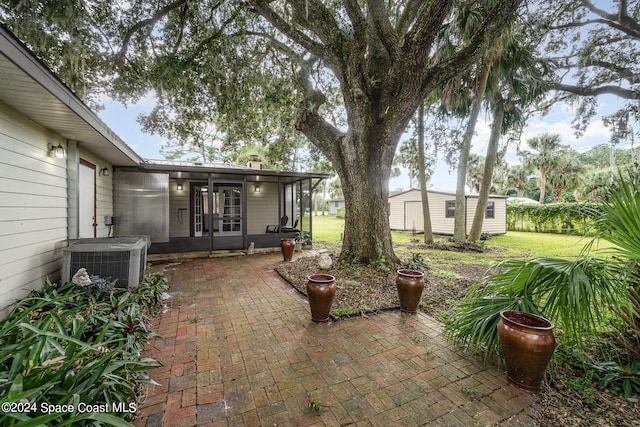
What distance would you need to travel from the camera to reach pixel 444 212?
1377 centimetres

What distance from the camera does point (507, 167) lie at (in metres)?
25.7

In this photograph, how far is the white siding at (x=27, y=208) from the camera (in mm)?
2670

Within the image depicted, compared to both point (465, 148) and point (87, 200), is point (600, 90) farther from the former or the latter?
point (87, 200)

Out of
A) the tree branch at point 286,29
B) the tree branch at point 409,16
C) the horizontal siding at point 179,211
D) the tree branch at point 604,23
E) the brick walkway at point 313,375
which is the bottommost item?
the brick walkway at point 313,375

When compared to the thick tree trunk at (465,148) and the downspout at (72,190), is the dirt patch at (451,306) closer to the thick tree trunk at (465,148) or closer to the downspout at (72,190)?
the thick tree trunk at (465,148)

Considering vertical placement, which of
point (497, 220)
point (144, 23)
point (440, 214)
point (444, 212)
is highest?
point (144, 23)

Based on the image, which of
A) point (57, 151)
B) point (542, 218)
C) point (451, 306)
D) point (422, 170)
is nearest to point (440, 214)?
point (422, 170)

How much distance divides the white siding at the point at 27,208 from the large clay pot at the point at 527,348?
4879 millimetres

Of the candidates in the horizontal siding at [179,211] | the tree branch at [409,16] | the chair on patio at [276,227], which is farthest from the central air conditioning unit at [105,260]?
the tree branch at [409,16]

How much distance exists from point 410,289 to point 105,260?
4.32 m

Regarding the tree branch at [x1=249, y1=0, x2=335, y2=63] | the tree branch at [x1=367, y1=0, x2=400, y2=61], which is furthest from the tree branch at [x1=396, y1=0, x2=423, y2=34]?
the tree branch at [x1=249, y1=0, x2=335, y2=63]

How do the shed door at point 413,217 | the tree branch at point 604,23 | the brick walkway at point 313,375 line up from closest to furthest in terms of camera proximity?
1. the brick walkway at point 313,375
2. the tree branch at point 604,23
3. the shed door at point 413,217

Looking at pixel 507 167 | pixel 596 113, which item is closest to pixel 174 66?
pixel 596 113

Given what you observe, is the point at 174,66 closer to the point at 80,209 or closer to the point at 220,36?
the point at 220,36
